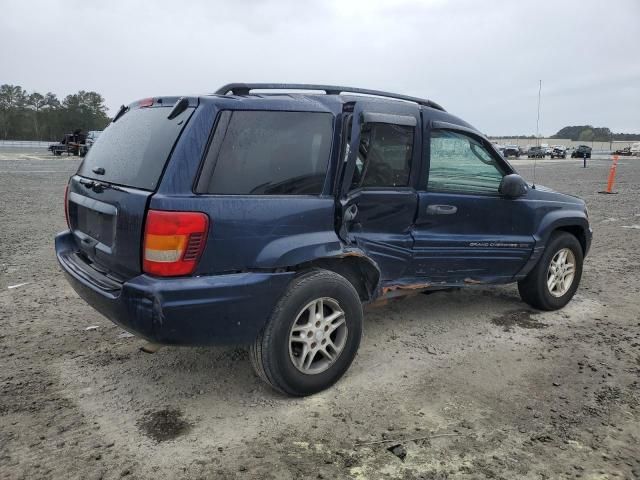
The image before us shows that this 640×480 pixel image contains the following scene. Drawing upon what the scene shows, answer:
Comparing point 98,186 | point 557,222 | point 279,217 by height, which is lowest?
point 557,222

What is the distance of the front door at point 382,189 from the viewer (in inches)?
140

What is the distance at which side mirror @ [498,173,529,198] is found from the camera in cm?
432

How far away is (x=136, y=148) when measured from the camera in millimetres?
3246

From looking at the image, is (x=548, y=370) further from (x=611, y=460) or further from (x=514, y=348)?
(x=611, y=460)

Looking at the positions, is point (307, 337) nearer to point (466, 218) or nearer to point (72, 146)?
point (466, 218)

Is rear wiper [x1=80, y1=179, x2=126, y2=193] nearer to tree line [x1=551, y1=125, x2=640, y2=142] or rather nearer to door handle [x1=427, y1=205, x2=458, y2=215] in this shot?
door handle [x1=427, y1=205, x2=458, y2=215]

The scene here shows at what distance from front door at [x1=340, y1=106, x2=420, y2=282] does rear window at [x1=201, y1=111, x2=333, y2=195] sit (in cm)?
23

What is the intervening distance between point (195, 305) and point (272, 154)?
1004 mm

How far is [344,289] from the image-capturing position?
10.9 feet

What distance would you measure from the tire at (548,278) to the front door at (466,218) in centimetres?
30

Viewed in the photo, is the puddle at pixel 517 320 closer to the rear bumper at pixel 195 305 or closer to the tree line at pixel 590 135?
the rear bumper at pixel 195 305

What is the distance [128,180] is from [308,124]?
3.75 feet

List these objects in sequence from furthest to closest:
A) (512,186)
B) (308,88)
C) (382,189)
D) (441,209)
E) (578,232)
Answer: (578,232) → (512,186) → (441,209) → (382,189) → (308,88)

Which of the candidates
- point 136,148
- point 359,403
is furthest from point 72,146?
point 359,403
